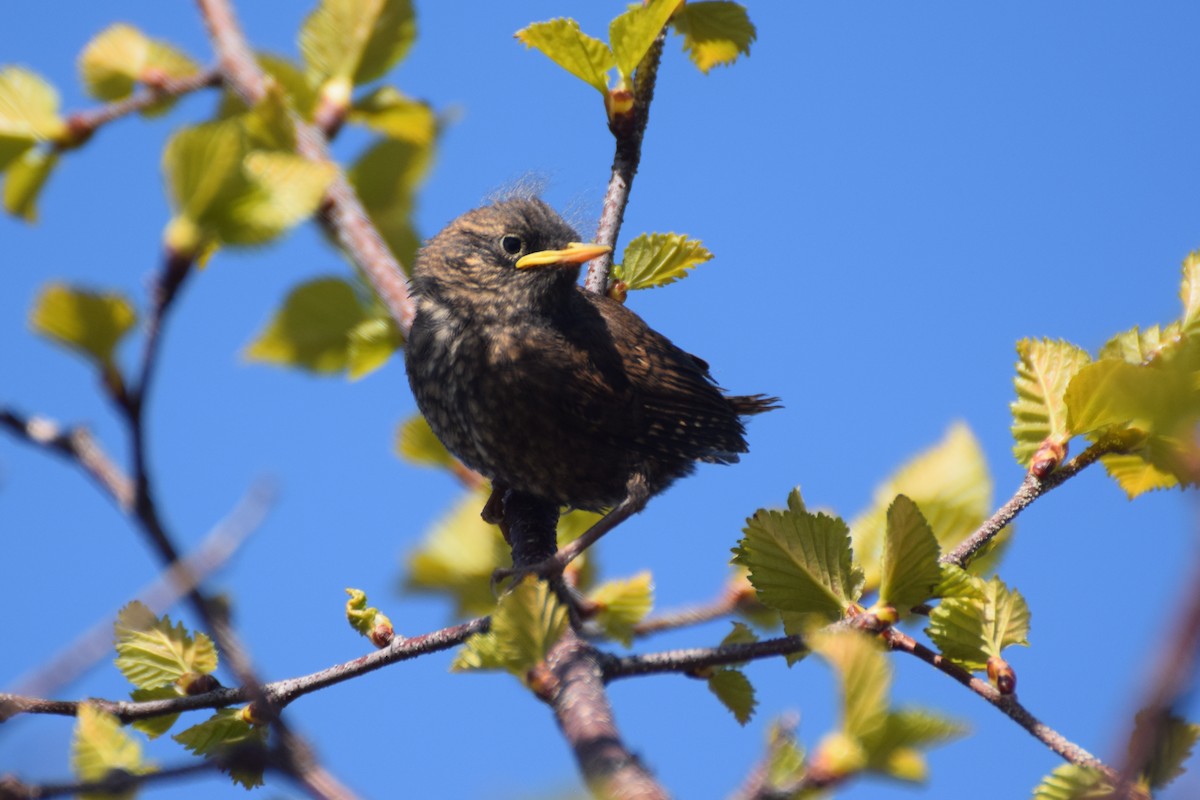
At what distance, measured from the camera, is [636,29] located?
244 cm

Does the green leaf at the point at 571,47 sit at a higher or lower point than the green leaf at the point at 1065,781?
higher

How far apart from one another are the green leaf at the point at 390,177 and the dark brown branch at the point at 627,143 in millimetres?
639

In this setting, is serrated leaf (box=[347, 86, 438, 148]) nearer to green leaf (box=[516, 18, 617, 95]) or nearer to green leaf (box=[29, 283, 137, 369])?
green leaf (box=[516, 18, 617, 95])

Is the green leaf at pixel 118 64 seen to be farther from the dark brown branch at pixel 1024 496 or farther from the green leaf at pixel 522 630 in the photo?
the dark brown branch at pixel 1024 496

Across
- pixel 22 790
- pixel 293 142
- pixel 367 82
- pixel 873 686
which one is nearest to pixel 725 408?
pixel 367 82

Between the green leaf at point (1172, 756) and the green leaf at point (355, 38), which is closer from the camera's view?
the green leaf at point (1172, 756)

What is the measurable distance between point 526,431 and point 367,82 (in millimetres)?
1336

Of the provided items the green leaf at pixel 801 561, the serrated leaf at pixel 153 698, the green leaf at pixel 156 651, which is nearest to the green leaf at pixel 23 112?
the green leaf at pixel 156 651

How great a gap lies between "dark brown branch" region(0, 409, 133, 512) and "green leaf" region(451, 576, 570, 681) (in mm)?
645

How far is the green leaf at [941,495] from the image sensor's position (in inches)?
79.0

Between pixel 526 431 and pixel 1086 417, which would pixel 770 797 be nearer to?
pixel 1086 417

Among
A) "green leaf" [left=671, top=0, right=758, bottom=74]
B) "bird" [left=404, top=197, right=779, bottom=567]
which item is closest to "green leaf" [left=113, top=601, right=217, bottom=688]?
"bird" [left=404, top=197, right=779, bottom=567]

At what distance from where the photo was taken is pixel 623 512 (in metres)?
3.17

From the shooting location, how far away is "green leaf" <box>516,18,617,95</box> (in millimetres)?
2518
